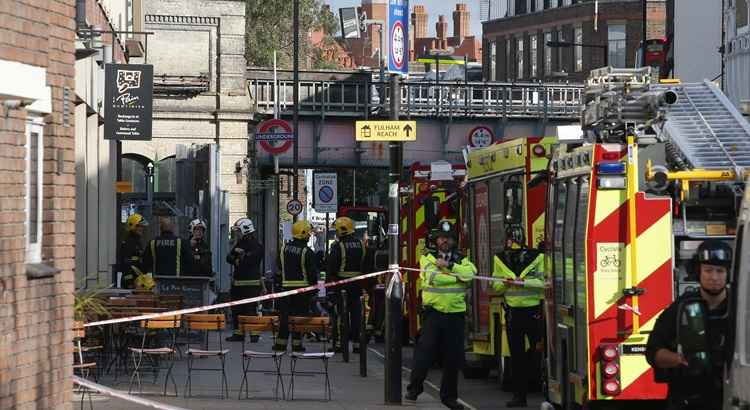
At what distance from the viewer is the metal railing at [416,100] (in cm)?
5372

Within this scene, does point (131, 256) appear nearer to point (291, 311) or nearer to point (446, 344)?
point (291, 311)

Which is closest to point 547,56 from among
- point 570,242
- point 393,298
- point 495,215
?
point 495,215

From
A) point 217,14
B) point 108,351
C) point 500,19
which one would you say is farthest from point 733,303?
point 500,19

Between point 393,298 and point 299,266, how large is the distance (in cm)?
581

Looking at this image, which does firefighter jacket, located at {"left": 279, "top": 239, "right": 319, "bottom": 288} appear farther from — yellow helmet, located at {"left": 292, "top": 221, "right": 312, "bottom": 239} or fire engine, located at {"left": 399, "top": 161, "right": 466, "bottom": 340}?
fire engine, located at {"left": 399, "top": 161, "right": 466, "bottom": 340}

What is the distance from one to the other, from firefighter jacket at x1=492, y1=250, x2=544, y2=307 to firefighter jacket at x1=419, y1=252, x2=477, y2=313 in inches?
24.2

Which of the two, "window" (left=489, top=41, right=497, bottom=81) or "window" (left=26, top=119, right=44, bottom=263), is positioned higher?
"window" (left=489, top=41, right=497, bottom=81)

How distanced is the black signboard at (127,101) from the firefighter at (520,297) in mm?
7557

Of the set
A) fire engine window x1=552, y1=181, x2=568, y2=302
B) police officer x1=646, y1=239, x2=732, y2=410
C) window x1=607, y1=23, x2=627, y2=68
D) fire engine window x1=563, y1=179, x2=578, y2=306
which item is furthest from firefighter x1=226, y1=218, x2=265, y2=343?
window x1=607, y1=23, x2=627, y2=68

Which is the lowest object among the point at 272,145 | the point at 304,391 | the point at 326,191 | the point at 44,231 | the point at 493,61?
the point at 304,391

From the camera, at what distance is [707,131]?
13859 millimetres

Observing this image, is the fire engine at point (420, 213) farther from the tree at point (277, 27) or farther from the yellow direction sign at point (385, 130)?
the tree at point (277, 27)

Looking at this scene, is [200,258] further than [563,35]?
No

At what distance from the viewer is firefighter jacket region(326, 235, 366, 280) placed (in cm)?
2395
